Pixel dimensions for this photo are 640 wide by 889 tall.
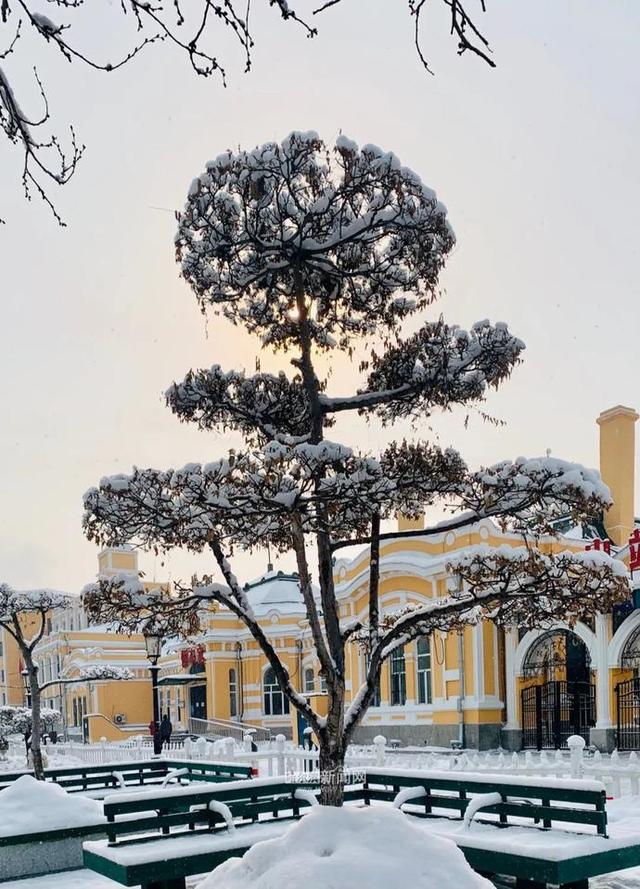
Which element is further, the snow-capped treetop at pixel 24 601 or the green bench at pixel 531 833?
the snow-capped treetop at pixel 24 601

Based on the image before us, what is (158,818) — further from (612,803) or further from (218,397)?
(612,803)

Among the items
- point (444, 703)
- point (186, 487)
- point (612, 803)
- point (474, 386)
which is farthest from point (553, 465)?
point (444, 703)

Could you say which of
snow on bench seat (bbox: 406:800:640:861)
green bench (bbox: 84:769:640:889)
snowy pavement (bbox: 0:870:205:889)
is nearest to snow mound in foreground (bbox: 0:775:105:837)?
snowy pavement (bbox: 0:870:205:889)

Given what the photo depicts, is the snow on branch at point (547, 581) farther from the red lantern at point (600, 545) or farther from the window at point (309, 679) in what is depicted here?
the window at point (309, 679)

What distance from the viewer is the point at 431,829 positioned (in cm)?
757

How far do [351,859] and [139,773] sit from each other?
9.95m

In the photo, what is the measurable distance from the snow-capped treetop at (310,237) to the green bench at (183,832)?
4289 mm

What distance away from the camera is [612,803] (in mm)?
12828

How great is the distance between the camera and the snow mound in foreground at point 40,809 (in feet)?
29.1

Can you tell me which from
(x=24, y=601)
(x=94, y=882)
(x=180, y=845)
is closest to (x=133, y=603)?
(x=180, y=845)

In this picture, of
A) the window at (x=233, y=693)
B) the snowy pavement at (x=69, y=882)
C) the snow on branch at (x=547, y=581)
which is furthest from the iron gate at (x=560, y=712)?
the window at (x=233, y=693)

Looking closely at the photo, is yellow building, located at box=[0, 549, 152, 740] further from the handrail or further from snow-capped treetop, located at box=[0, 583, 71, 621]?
snow-capped treetop, located at box=[0, 583, 71, 621]

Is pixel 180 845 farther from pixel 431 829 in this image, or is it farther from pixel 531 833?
pixel 531 833

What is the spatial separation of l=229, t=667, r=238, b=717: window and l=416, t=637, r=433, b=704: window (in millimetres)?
13290
